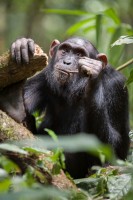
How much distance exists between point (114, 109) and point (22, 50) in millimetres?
1434

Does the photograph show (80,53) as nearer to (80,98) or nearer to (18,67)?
(80,98)

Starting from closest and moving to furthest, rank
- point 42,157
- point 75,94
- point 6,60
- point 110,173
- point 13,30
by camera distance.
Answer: point 42,157 → point 110,173 → point 6,60 → point 75,94 → point 13,30

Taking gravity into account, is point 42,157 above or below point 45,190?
below

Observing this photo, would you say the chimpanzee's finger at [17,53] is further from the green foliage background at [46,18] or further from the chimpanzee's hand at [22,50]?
the green foliage background at [46,18]

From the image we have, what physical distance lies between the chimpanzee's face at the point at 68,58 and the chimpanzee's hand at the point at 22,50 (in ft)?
2.16

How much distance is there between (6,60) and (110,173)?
1139 mm

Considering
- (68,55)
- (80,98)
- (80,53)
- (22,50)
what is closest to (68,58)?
(68,55)

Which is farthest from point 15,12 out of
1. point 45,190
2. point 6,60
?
point 45,190

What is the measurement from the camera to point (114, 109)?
16.2 feet

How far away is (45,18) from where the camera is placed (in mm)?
10531

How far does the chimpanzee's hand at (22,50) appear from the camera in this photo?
3705 millimetres

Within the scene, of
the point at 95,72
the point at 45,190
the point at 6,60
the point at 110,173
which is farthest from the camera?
the point at 95,72

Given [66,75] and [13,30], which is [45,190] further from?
[13,30]

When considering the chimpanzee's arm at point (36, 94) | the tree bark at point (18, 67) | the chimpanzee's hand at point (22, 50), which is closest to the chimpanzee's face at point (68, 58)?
the chimpanzee's arm at point (36, 94)
